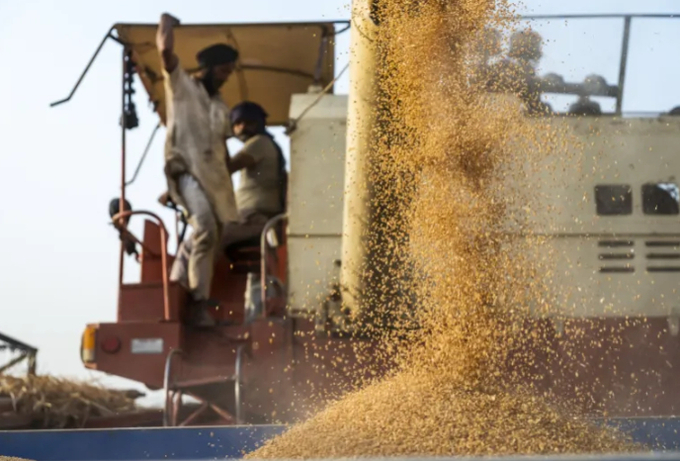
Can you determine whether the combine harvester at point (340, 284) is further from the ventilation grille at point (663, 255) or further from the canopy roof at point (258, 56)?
the canopy roof at point (258, 56)

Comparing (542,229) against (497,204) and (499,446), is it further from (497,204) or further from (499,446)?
(499,446)

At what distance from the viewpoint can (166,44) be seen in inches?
193

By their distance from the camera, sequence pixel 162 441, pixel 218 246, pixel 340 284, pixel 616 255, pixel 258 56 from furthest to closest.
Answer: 1. pixel 258 56
2. pixel 218 246
3. pixel 616 255
4. pixel 340 284
5. pixel 162 441

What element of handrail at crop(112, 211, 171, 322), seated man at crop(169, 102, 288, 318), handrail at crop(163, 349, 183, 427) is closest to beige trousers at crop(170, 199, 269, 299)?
seated man at crop(169, 102, 288, 318)

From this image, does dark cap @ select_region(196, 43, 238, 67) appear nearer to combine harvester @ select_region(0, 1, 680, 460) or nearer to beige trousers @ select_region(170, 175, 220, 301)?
combine harvester @ select_region(0, 1, 680, 460)

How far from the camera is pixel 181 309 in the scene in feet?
16.1

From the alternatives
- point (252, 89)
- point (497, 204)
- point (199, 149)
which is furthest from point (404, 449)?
point (252, 89)

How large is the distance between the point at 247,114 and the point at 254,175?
0.35m

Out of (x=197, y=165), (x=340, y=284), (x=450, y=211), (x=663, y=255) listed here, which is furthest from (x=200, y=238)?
(x=663, y=255)

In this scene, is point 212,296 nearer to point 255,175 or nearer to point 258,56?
point 255,175

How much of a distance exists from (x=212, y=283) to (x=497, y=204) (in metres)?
2.22

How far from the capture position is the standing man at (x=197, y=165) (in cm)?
497

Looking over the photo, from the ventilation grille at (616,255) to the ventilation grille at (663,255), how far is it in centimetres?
8

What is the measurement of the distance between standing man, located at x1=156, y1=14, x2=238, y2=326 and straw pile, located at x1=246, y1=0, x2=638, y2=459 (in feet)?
4.10
